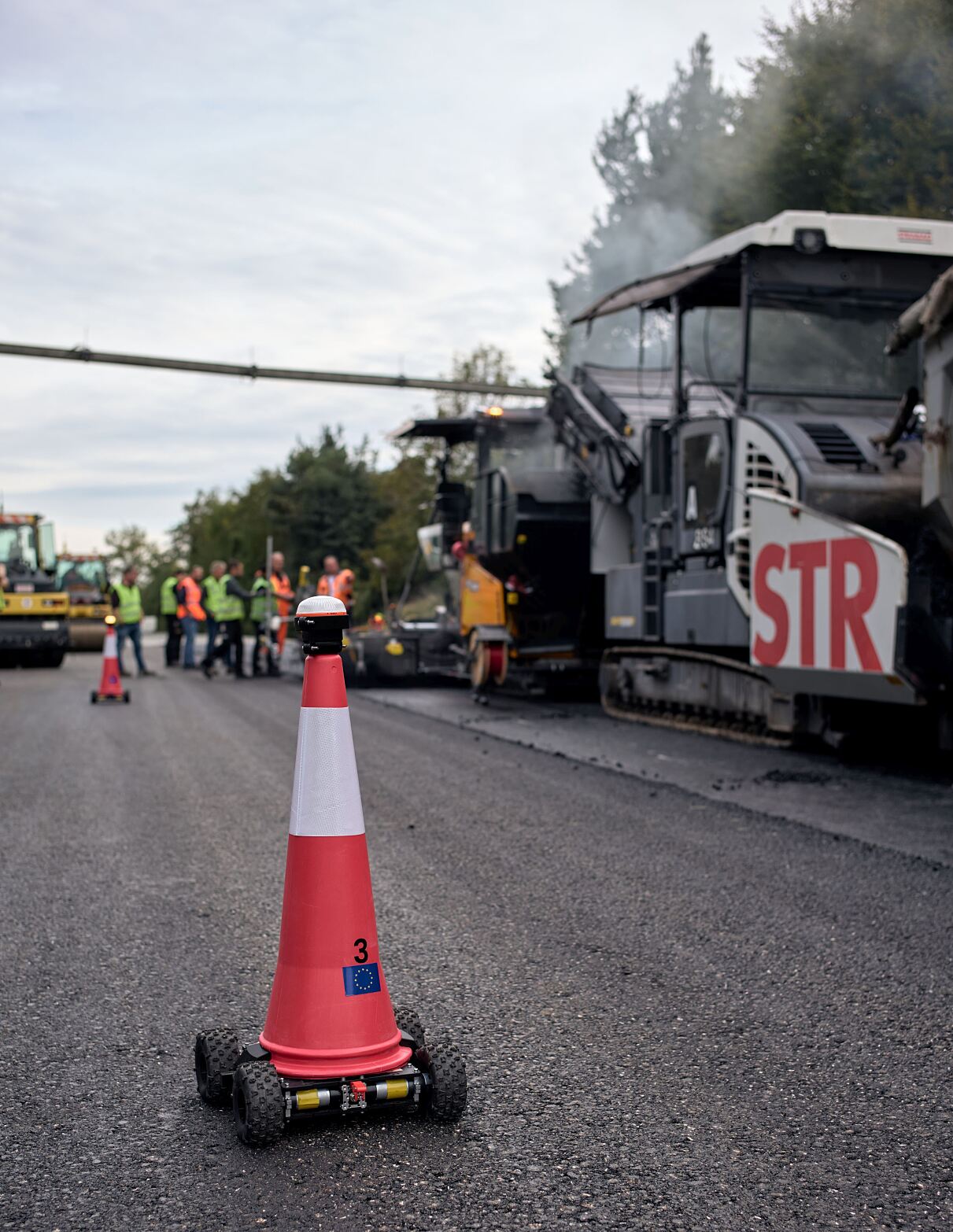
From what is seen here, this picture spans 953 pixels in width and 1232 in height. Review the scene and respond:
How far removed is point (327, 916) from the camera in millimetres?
3086

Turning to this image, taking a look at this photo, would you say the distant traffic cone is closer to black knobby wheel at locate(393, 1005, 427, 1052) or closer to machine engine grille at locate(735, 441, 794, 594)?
black knobby wheel at locate(393, 1005, 427, 1052)

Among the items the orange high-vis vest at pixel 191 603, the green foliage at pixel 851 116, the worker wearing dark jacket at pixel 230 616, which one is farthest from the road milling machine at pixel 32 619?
the green foliage at pixel 851 116

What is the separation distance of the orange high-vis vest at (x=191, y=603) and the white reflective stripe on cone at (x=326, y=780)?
67.2 ft

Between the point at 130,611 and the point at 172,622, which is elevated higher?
the point at 130,611

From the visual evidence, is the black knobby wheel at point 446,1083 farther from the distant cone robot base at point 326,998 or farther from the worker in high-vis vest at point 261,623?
the worker in high-vis vest at point 261,623

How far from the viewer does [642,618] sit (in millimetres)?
11984

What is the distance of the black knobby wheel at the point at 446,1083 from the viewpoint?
2900mm

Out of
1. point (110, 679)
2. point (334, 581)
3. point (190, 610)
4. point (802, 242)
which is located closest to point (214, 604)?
point (190, 610)

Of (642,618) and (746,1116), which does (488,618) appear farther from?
(746,1116)

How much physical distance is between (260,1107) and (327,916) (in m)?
0.45

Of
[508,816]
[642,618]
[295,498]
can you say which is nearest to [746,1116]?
[508,816]

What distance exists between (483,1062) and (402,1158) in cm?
60

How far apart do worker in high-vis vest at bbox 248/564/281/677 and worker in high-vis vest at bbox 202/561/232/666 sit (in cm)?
44

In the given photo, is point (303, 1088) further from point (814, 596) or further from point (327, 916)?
point (814, 596)
